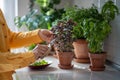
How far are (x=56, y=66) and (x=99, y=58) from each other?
334 millimetres

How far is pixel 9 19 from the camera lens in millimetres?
2590

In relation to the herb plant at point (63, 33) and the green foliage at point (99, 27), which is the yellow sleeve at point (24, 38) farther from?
the green foliage at point (99, 27)

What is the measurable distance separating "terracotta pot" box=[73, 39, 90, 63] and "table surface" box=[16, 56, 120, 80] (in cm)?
15

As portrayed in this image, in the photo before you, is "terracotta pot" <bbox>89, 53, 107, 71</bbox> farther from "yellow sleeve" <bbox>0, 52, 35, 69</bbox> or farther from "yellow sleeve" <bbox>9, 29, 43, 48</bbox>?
"yellow sleeve" <bbox>0, 52, 35, 69</bbox>

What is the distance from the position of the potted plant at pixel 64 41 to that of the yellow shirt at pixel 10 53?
31 cm

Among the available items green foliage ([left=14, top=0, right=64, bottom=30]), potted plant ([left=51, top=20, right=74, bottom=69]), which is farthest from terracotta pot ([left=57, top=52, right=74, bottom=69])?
green foliage ([left=14, top=0, right=64, bottom=30])

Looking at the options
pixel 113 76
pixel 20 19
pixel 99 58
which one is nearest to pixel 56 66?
pixel 99 58

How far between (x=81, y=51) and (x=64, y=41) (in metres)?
0.28

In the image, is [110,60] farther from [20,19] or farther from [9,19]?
[9,19]

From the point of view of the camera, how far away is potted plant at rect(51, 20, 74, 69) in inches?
61.1

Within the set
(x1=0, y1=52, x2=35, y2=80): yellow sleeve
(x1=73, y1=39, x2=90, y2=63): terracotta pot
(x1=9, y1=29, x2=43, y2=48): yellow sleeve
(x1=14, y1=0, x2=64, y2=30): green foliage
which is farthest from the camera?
(x1=14, y1=0, x2=64, y2=30): green foliage

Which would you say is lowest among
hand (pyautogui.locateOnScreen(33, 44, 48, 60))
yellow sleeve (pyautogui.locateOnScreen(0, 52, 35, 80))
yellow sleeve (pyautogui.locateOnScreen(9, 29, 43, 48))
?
yellow sleeve (pyautogui.locateOnScreen(0, 52, 35, 80))

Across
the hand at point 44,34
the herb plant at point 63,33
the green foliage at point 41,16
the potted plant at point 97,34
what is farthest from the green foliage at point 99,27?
the green foliage at point 41,16

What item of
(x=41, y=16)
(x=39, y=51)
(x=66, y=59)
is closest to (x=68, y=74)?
(x=66, y=59)
